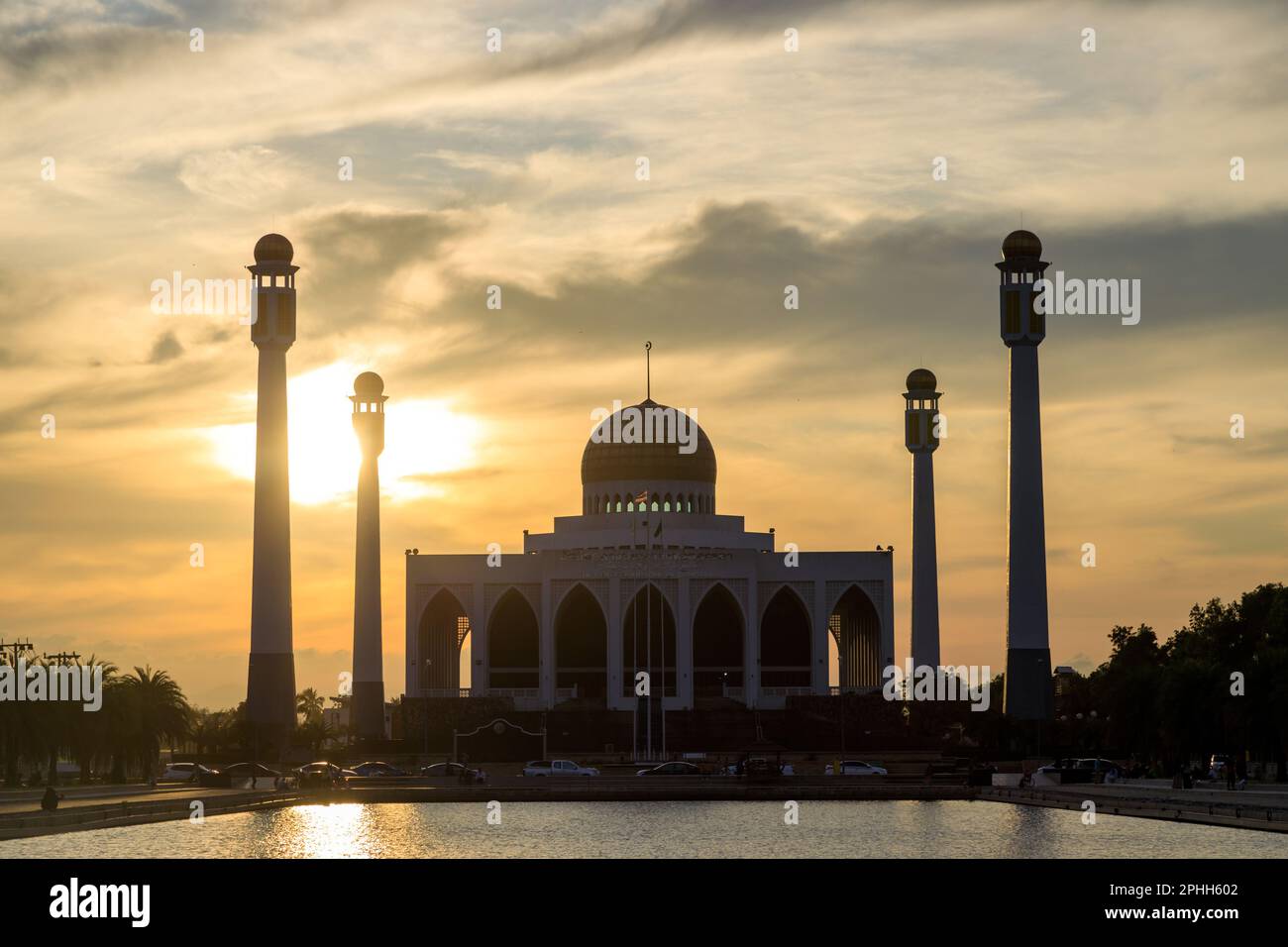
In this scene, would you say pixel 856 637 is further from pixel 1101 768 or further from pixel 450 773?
pixel 450 773

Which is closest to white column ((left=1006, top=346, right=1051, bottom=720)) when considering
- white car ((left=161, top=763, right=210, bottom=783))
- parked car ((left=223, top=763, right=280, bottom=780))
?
parked car ((left=223, top=763, right=280, bottom=780))

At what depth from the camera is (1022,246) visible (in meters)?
104

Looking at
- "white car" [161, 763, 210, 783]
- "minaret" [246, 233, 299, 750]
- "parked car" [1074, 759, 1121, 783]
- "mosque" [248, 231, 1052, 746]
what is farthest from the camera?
"mosque" [248, 231, 1052, 746]

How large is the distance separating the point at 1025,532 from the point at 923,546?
16.4 m

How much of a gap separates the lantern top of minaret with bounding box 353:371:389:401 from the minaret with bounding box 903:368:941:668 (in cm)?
3023

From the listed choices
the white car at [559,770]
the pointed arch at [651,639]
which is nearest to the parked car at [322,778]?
the white car at [559,770]

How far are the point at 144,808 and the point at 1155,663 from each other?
5452cm

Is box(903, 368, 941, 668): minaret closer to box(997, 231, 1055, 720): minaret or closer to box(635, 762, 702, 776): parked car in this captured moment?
box(997, 231, 1055, 720): minaret

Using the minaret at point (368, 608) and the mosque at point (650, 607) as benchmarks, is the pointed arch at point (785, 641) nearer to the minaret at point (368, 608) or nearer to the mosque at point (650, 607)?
the mosque at point (650, 607)

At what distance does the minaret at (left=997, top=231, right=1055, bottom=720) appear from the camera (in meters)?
99.6

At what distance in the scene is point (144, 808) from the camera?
62.8 meters

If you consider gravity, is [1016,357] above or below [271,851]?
above

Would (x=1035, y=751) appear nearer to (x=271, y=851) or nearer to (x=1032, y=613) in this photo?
(x=1032, y=613)
